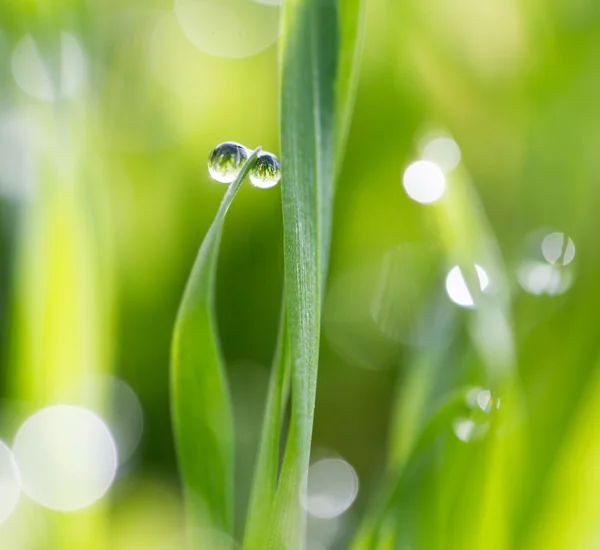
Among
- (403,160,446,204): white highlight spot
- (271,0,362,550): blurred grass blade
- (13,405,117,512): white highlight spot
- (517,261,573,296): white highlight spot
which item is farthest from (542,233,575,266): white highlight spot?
(13,405,117,512): white highlight spot

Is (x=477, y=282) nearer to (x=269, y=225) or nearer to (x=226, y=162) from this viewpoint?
(x=226, y=162)

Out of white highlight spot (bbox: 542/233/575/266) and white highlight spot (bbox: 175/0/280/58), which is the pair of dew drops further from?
white highlight spot (bbox: 175/0/280/58)

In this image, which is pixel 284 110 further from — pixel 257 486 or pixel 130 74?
pixel 130 74

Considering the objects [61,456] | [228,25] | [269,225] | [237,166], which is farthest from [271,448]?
[228,25]

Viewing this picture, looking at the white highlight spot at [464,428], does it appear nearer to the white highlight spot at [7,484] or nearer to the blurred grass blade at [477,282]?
the blurred grass blade at [477,282]

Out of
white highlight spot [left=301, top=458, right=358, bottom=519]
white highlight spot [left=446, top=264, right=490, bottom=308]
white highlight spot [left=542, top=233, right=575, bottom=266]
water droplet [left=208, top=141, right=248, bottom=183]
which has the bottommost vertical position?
water droplet [left=208, top=141, right=248, bottom=183]

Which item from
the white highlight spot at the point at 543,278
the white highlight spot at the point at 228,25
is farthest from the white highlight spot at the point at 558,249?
the white highlight spot at the point at 228,25
